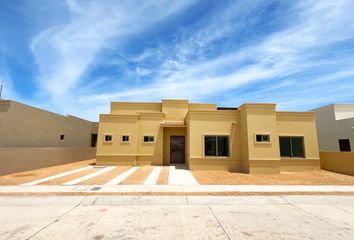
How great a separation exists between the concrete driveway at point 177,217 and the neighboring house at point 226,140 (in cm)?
625

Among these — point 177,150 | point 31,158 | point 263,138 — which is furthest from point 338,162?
point 31,158

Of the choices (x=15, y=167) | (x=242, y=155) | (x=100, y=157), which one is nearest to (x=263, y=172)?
(x=242, y=155)

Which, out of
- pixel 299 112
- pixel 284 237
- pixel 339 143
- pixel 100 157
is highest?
pixel 299 112

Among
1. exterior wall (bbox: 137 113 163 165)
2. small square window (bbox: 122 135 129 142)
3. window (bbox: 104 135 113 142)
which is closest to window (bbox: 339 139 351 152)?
exterior wall (bbox: 137 113 163 165)

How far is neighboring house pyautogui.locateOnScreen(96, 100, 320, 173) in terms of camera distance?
13.3m

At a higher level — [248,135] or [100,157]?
[248,135]

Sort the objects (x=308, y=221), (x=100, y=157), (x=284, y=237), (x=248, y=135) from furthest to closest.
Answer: (x=100, y=157) < (x=248, y=135) < (x=308, y=221) < (x=284, y=237)

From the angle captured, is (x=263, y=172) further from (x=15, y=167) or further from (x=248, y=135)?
(x=15, y=167)

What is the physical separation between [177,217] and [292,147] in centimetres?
1282

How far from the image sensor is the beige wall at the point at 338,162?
12.5 metres

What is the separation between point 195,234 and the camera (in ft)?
14.1

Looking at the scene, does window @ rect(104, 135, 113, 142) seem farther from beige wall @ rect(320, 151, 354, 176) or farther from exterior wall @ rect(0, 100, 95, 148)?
beige wall @ rect(320, 151, 354, 176)

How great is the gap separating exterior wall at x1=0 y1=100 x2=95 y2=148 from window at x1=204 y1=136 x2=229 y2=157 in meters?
15.2

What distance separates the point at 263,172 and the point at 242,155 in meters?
1.86
